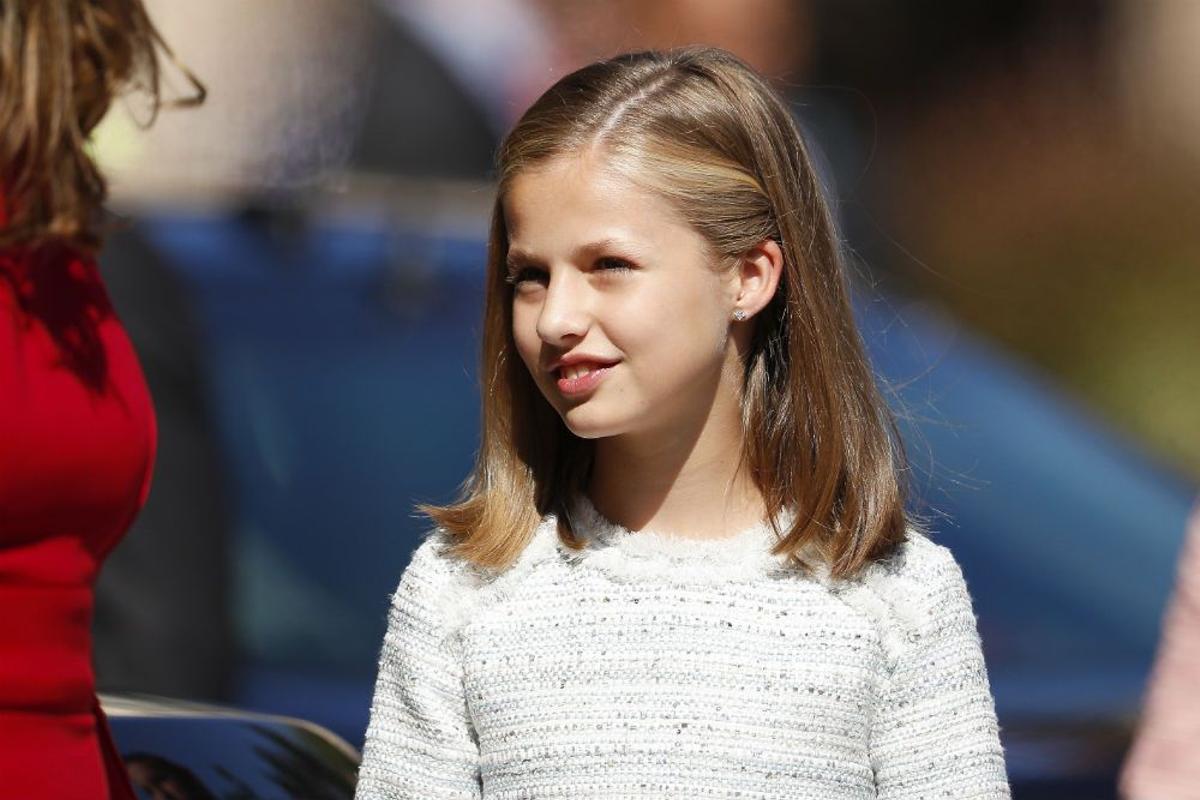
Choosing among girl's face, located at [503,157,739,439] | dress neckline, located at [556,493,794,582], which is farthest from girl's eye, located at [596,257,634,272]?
dress neckline, located at [556,493,794,582]

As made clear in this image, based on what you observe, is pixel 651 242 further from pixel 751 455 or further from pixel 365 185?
pixel 365 185

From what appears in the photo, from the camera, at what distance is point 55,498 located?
1.51 meters

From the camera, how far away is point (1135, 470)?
3.50m

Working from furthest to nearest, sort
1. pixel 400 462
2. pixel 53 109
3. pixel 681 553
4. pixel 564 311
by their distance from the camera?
pixel 400 462
pixel 681 553
pixel 564 311
pixel 53 109

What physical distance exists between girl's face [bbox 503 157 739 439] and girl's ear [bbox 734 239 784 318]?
6 cm

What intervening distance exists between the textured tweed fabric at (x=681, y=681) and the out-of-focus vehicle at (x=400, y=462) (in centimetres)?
120

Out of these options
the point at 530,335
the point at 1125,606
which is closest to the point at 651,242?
the point at 530,335

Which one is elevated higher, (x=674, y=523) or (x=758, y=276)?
(x=758, y=276)

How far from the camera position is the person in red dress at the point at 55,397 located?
4.85ft

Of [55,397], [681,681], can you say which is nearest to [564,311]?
[681,681]

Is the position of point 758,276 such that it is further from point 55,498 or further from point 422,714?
point 55,498

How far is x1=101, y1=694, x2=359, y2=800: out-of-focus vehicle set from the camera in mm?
2006

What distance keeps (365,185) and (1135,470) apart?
1.51m

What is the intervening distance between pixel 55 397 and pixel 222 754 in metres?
0.67
